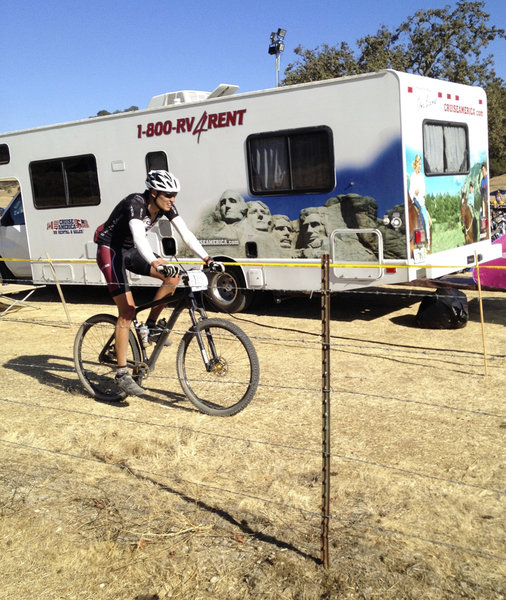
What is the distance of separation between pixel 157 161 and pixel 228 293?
220cm

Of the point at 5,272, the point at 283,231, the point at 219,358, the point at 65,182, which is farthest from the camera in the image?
the point at 5,272

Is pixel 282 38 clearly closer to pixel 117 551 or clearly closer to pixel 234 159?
pixel 234 159

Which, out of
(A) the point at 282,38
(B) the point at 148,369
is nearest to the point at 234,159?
(B) the point at 148,369

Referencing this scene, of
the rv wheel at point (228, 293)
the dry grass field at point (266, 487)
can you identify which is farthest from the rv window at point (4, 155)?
the dry grass field at point (266, 487)

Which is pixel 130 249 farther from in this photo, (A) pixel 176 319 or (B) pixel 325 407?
(B) pixel 325 407

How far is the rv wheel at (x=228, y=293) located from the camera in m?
8.87

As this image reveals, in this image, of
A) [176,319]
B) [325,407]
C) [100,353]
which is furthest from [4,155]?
[325,407]

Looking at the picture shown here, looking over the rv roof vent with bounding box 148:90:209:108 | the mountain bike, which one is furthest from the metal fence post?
the rv roof vent with bounding box 148:90:209:108

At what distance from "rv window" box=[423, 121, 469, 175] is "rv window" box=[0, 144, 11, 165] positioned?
22.9 ft

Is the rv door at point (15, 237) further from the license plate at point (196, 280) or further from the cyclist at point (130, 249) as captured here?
the license plate at point (196, 280)

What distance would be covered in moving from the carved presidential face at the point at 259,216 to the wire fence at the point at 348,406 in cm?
133

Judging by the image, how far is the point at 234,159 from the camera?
8.45 metres

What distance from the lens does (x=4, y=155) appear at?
10633mm

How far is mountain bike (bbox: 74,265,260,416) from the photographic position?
473 centimetres
